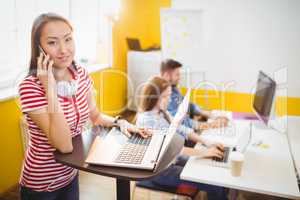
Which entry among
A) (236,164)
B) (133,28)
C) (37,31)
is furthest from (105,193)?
(133,28)

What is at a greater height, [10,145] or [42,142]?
[42,142]

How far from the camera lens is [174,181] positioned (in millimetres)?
1861

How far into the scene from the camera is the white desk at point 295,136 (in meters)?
1.97

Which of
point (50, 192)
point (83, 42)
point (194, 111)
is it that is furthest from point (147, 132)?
point (83, 42)

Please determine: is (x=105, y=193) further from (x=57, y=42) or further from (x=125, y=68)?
(x=125, y=68)

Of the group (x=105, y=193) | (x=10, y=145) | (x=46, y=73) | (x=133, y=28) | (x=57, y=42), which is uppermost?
(x=133, y=28)

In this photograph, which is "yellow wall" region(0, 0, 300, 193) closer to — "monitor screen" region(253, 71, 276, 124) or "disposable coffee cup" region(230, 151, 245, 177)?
"monitor screen" region(253, 71, 276, 124)

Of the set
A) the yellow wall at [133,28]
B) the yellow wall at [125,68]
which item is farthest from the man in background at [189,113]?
the yellow wall at [133,28]

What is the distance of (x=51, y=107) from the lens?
4.16 ft

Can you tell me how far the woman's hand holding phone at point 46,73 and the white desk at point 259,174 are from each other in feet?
2.76

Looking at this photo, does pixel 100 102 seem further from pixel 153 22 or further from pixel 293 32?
pixel 293 32

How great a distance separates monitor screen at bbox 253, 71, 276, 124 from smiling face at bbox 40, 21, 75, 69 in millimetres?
1396

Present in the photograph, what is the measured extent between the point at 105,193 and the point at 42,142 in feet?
4.77

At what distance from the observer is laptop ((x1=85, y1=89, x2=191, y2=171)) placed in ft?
3.99
